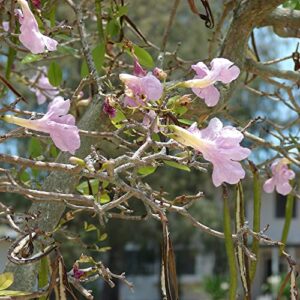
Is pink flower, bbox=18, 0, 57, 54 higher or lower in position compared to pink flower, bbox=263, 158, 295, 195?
higher

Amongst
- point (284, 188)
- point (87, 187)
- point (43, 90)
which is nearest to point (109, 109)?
point (87, 187)

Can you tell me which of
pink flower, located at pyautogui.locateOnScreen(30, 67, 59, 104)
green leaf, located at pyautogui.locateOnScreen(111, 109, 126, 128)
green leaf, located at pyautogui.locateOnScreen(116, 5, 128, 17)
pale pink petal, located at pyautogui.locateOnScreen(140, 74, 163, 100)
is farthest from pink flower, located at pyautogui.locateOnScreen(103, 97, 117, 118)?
pink flower, located at pyautogui.locateOnScreen(30, 67, 59, 104)

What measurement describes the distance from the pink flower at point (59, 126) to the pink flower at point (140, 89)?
13 centimetres

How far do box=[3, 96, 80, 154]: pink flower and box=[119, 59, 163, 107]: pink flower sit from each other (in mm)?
135

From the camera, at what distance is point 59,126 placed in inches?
42.2

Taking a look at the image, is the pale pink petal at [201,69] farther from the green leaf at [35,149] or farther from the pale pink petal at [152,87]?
the green leaf at [35,149]

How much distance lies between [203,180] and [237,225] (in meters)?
11.8

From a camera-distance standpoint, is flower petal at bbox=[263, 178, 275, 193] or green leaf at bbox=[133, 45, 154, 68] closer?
green leaf at bbox=[133, 45, 154, 68]

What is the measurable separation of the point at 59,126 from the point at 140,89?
0.55 ft

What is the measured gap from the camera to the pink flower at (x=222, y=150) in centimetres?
104

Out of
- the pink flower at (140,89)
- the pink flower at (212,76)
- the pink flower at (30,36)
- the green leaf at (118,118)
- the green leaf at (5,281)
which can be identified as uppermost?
the pink flower at (30,36)

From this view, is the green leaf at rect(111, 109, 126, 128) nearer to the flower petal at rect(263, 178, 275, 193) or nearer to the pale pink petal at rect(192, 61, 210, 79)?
the pale pink petal at rect(192, 61, 210, 79)

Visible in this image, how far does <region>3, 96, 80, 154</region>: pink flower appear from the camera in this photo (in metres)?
1.07

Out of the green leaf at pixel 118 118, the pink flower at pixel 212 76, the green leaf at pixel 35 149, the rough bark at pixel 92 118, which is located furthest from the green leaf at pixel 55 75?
the pink flower at pixel 212 76
